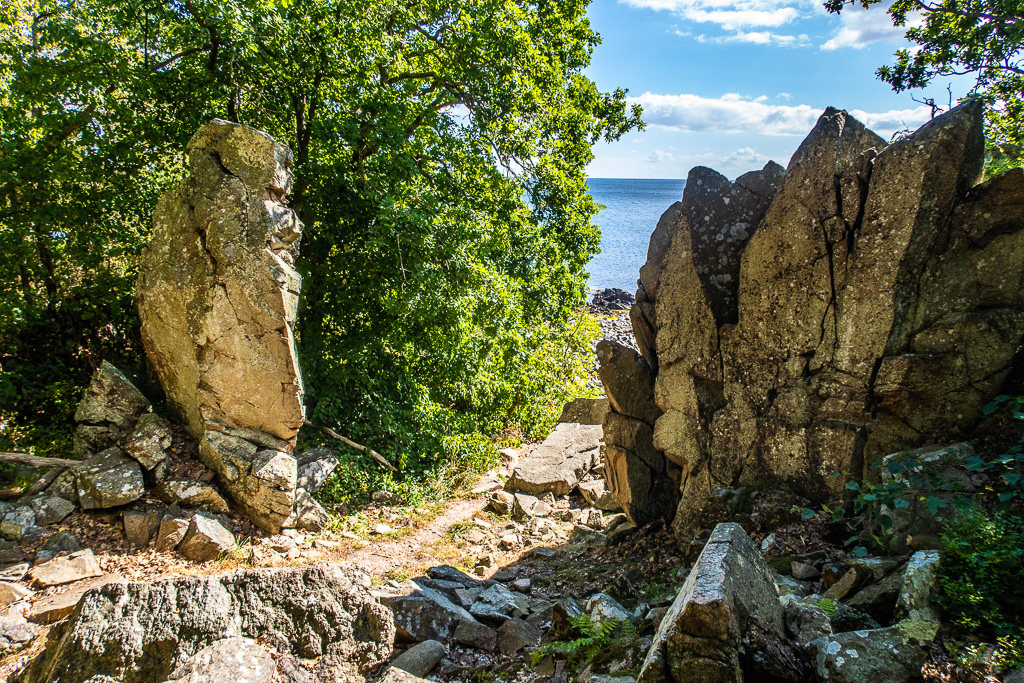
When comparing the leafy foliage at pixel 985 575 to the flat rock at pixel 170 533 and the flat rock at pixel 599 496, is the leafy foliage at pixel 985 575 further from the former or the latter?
the flat rock at pixel 170 533

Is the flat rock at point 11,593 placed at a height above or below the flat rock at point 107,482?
below

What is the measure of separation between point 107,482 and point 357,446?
347cm

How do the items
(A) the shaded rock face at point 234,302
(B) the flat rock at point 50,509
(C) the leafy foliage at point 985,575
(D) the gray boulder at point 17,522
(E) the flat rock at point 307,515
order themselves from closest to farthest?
(C) the leafy foliage at point 985,575 → (D) the gray boulder at point 17,522 → (B) the flat rock at point 50,509 → (A) the shaded rock face at point 234,302 → (E) the flat rock at point 307,515

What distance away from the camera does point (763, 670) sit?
3438 millimetres

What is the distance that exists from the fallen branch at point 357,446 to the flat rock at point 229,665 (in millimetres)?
5608

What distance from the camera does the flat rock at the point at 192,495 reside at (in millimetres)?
7340

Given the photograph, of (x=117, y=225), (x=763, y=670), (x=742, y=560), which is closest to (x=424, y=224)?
(x=117, y=225)

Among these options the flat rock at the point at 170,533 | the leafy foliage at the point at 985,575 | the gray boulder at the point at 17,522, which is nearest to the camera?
the leafy foliage at the point at 985,575

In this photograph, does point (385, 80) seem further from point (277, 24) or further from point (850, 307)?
point (850, 307)

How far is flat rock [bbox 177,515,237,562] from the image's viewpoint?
22.8 feet

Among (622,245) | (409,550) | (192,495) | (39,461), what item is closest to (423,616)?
(409,550)

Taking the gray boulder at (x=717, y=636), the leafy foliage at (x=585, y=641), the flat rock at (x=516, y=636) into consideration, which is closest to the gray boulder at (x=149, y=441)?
the flat rock at (x=516, y=636)

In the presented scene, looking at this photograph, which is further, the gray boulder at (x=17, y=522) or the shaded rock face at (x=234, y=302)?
the shaded rock face at (x=234, y=302)

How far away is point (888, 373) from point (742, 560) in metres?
2.59
